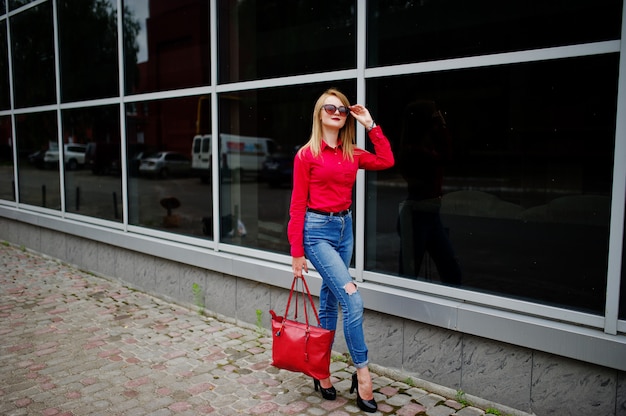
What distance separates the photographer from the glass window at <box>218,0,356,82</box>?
4798mm

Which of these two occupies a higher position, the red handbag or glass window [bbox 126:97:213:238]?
glass window [bbox 126:97:213:238]

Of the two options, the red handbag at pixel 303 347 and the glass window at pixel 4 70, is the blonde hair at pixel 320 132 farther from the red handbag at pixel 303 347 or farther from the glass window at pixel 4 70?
the glass window at pixel 4 70

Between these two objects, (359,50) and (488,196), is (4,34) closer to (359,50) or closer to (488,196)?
(359,50)

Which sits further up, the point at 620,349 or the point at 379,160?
the point at 379,160

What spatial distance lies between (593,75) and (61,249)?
7.64 metres

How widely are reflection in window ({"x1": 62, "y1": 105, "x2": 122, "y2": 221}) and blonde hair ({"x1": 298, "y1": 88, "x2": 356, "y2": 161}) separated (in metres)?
4.50

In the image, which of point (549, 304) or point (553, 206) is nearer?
point (549, 304)

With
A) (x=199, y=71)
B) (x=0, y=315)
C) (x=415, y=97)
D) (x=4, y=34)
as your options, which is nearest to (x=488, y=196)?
(x=415, y=97)

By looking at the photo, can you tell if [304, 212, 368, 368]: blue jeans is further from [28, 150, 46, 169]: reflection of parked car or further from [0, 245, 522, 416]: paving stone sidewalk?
[28, 150, 46, 169]: reflection of parked car

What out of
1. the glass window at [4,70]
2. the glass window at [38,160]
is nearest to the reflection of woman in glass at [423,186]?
the glass window at [38,160]

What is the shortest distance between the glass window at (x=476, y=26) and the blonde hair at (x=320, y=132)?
93 cm

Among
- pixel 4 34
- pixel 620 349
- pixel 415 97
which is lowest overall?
pixel 620 349

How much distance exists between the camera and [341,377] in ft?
13.5

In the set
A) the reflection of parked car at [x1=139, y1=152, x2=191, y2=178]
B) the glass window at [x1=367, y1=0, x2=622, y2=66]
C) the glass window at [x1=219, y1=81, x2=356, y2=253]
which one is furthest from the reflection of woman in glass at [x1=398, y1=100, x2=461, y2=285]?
the reflection of parked car at [x1=139, y1=152, x2=191, y2=178]
